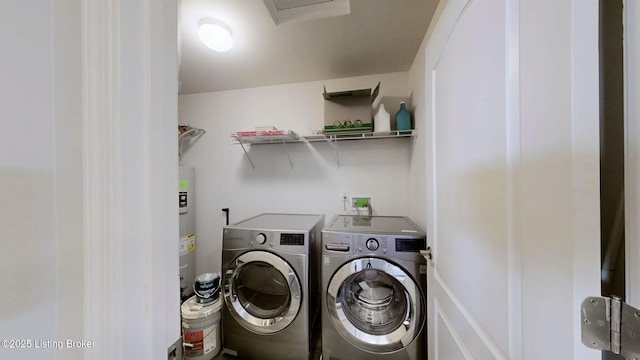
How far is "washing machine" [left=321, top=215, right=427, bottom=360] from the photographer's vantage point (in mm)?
1201

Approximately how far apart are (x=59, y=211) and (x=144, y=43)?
31cm

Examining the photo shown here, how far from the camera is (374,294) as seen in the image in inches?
53.4

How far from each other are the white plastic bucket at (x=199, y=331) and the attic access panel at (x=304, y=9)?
6.66 ft

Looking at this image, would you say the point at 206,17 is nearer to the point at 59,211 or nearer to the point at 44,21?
the point at 44,21

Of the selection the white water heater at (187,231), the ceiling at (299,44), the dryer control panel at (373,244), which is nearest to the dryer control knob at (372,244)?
the dryer control panel at (373,244)

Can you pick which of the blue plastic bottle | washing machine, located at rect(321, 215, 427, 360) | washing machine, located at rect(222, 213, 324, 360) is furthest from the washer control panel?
the blue plastic bottle

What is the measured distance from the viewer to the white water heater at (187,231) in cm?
197

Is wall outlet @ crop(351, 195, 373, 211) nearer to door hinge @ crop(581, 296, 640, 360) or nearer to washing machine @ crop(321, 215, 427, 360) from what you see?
washing machine @ crop(321, 215, 427, 360)

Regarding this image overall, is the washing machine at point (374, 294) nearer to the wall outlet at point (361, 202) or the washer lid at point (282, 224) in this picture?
the washer lid at point (282, 224)

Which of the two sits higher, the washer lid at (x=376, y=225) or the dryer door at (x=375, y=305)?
the washer lid at (x=376, y=225)

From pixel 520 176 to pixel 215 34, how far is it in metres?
1.67

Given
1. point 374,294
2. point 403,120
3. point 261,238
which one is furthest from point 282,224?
point 403,120
